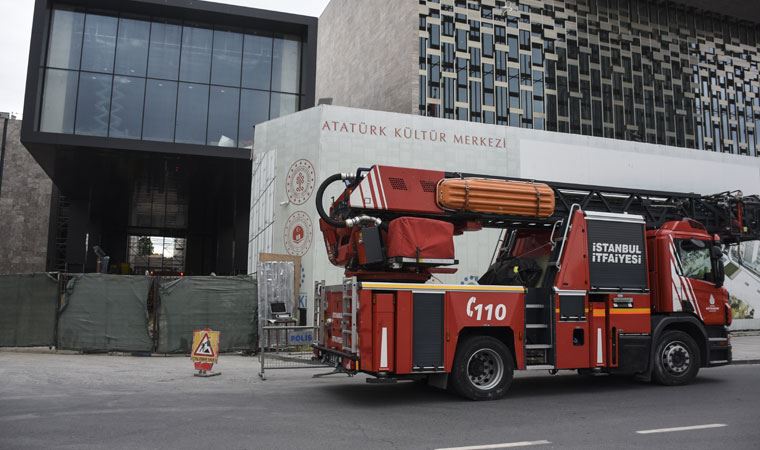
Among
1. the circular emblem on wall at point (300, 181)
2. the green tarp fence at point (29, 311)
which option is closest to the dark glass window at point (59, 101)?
the circular emblem on wall at point (300, 181)

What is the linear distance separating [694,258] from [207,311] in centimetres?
1150

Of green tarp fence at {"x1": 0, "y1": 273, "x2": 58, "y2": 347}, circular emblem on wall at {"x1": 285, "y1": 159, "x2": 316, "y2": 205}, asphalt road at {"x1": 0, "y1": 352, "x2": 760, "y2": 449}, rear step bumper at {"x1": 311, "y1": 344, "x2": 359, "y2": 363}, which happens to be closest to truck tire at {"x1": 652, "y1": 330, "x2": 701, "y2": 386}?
asphalt road at {"x1": 0, "y1": 352, "x2": 760, "y2": 449}

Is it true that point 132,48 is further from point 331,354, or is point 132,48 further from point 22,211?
point 22,211

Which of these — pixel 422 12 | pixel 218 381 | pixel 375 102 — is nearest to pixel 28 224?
pixel 375 102

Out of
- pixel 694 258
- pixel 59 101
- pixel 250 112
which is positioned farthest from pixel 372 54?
pixel 694 258

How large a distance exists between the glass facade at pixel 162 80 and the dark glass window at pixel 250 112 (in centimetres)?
5

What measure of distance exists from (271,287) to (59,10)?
18942 millimetres

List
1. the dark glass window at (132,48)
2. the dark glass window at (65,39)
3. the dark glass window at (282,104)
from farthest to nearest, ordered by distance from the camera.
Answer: the dark glass window at (282,104)
the dark glass window at (132,48)
the dark glass window at (65,39)

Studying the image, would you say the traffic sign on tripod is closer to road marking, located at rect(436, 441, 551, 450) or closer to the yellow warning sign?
the yellow warning sign

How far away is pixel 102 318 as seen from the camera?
50.2ft

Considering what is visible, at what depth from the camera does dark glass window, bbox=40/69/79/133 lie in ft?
85.6

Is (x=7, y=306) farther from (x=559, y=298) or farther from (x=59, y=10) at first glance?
(x=59, y=10)

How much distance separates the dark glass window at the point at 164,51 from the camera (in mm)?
27938

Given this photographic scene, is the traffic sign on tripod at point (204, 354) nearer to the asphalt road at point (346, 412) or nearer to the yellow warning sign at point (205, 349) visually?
the yellow warning sign at point (205, 349)
